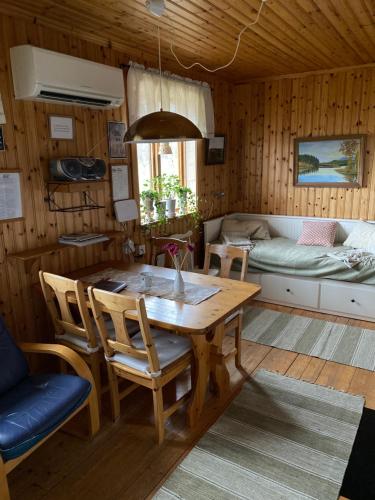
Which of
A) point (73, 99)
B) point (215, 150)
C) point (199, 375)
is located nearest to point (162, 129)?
point (73, 99)

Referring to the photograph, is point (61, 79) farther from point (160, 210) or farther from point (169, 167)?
point (169, 167)

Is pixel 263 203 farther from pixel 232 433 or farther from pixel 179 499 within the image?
pixel 179 499

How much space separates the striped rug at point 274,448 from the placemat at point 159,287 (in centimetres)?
78

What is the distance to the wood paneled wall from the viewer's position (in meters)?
4.44

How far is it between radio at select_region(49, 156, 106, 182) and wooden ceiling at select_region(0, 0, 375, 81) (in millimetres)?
938

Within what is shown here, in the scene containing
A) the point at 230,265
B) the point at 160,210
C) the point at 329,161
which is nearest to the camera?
the point at 230,265

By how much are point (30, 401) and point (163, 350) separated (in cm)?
76

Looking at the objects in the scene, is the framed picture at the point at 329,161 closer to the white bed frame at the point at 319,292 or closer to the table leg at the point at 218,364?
the white bed frame at the point at 319,292

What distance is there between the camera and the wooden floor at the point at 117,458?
77.2 inches

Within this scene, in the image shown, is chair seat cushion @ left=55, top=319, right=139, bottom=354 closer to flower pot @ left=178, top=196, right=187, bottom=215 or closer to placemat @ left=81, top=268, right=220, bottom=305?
placemat @ left=81, top=268, right=220, bottom=305

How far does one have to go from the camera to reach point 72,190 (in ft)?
9.07

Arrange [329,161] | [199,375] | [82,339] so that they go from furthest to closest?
[329,161] → [82,339] → [199,375]

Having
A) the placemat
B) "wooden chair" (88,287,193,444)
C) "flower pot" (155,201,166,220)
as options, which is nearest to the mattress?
"flower pot" (155,201,166,220)

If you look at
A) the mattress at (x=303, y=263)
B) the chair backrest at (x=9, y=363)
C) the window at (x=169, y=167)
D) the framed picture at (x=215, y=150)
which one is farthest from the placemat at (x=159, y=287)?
the framed picture at (x=215, y=150)
